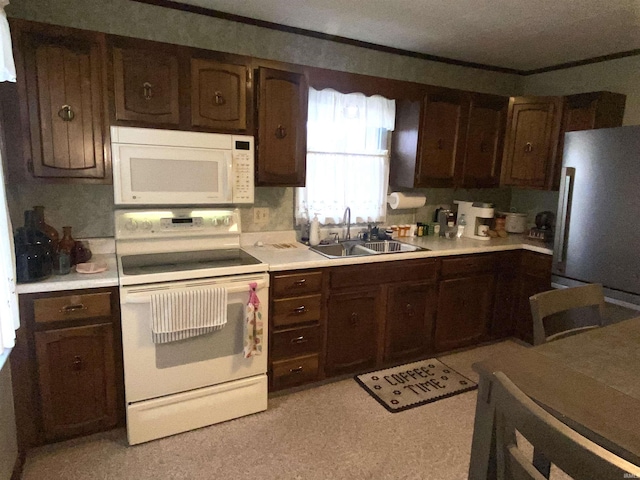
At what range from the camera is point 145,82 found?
2.22 m

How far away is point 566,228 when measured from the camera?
2908mm

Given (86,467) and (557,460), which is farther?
(86,467)

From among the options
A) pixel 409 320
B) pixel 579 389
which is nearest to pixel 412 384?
pixel 409 320

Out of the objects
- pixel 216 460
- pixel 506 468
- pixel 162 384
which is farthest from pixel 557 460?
pixel 162 384

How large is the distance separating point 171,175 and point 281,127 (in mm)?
726

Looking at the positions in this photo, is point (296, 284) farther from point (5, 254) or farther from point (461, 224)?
point (461, 224)

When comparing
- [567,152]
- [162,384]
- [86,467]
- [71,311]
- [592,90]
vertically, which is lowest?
Result: [86,467]

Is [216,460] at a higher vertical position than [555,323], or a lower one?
lower

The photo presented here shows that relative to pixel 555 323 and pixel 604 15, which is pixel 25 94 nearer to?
pixel 555 323

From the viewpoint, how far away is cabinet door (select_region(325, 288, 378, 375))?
2.68 m

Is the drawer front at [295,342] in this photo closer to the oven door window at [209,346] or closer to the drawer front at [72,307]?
the oven door window at [209,346]

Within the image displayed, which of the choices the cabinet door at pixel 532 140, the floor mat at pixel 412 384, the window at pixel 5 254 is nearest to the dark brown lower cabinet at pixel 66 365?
the window at pixel 5 254

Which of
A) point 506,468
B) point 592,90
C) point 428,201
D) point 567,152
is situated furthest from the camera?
point 428,201

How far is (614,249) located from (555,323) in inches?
41.7
